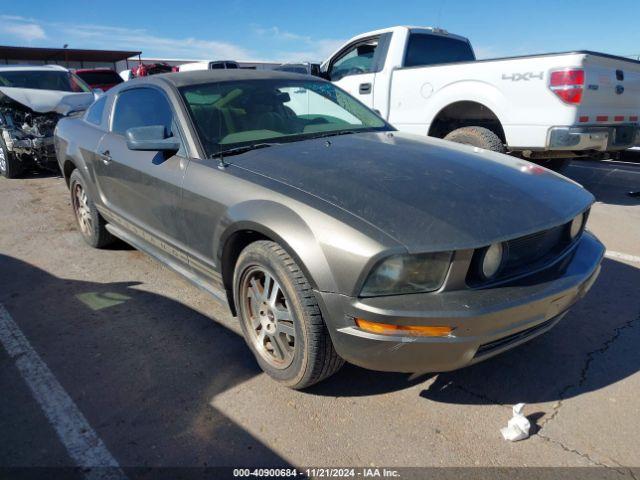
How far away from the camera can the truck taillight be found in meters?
4.84

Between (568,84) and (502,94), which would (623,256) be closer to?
(568,84)

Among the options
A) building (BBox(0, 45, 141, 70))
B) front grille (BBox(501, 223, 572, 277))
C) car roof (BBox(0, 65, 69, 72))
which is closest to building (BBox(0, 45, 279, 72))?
building (BBox(0, 45, 141, 70))

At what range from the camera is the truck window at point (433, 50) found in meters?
6.74

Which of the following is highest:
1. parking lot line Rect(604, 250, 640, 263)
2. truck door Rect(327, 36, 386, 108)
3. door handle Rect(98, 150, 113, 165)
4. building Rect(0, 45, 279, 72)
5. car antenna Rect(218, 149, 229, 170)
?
building Rect(0, 45, 279, 72)

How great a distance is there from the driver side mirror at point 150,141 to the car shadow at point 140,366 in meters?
1.14

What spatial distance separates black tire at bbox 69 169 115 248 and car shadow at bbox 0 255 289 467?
0.64 meters

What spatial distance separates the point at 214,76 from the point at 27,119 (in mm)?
6124

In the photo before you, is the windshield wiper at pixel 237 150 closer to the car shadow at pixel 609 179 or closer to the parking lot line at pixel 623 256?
the parking lot line at pixel 623 256

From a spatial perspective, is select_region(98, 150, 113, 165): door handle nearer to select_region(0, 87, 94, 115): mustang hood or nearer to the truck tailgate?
select_region(0, 87, 94, 115): mustang hood

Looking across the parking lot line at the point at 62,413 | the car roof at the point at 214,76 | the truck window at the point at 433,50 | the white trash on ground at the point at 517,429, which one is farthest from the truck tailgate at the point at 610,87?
the parking lot line at the point at 62,413

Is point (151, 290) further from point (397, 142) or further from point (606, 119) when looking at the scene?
point (606, 119)

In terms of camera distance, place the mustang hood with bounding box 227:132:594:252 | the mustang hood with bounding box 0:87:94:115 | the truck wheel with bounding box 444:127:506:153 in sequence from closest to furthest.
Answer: the mustang hood with bounding box 227:132:594:252, the truck wheel with bounding box 444:127:506:153, the mustang hood with bounding box 0:87:94:115

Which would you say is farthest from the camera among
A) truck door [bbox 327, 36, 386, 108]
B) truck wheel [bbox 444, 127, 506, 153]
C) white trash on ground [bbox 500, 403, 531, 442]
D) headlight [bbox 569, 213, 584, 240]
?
truck door [bbox 327, 36, 386, 108]

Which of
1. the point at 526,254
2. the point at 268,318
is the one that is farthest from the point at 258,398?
the point at 526,254
